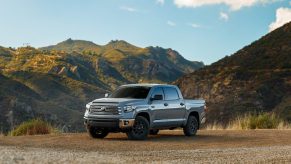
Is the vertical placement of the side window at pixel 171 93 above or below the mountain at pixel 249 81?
below

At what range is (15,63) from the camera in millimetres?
167375

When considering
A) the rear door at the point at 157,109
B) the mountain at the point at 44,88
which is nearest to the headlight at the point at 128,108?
the rear door at the point at 157,109

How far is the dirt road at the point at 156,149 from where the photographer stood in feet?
41.8

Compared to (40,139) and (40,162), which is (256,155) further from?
(40,139)

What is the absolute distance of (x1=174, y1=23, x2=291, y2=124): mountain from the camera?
199ft

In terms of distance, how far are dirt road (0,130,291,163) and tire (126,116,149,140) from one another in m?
0.33

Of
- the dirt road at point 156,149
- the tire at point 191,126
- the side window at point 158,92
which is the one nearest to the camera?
the dirt road at point 156,149

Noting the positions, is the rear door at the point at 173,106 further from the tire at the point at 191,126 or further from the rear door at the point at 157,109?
the tire at the point at 191,126

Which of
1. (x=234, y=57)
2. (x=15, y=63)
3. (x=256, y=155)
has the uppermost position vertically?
(x=15, y=63)

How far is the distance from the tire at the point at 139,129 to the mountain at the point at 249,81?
35.2 metres

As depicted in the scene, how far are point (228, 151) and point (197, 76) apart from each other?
2393 inches

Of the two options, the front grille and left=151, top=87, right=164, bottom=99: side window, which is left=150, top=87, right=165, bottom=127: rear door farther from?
the front grille

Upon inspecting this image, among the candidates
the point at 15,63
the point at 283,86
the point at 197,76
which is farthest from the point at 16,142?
the point at 15,63

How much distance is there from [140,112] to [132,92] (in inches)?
47.2
